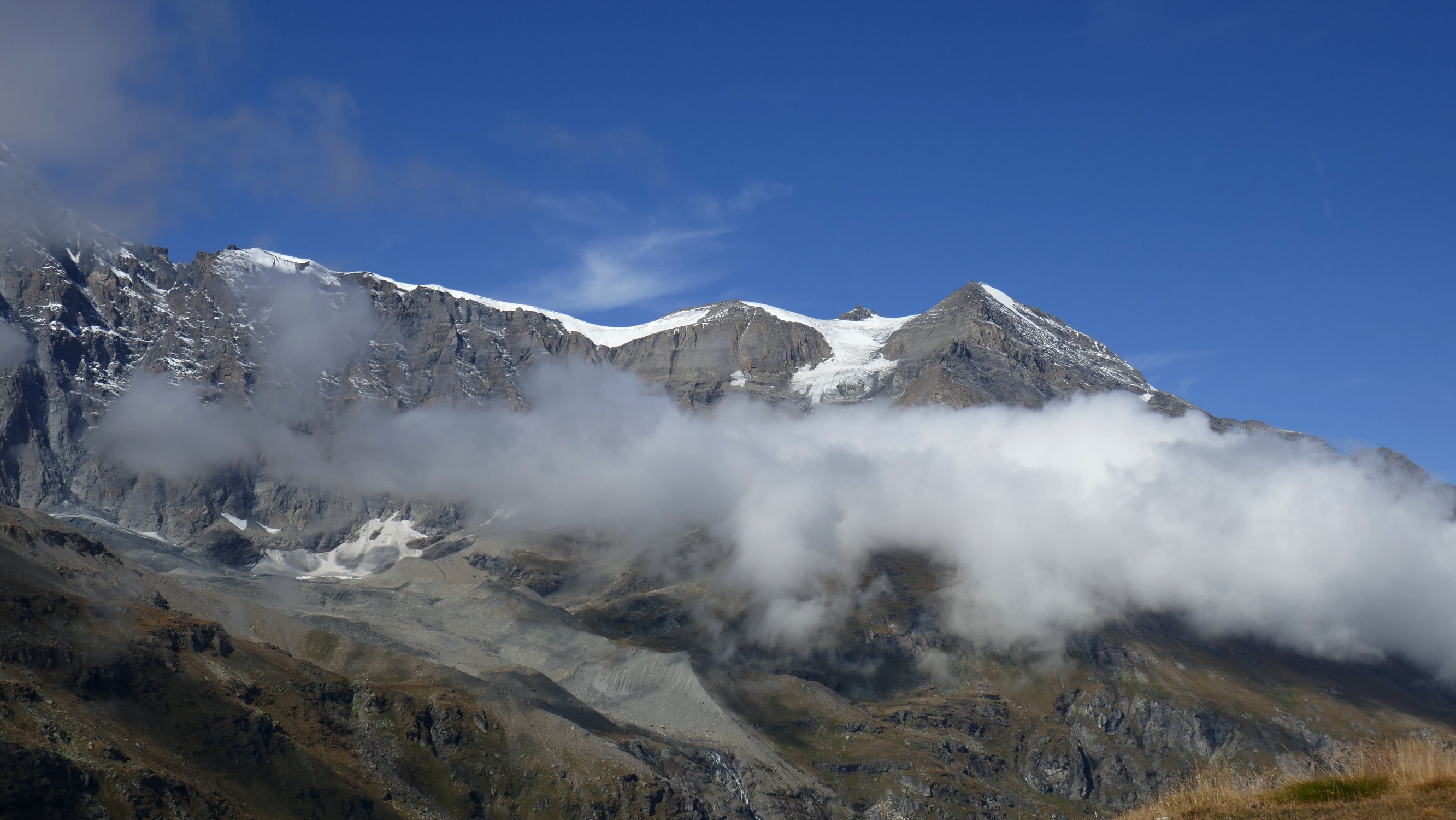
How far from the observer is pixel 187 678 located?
19950 cm

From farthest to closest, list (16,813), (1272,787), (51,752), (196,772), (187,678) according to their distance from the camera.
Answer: (187,678) → (196,772) → (51,752) → (16,813) → (1272,787)

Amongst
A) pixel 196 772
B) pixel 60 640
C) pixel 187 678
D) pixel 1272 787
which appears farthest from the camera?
pixel 187 678

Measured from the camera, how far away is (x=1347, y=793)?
101 feet

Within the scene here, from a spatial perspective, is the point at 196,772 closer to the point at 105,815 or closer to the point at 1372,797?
the point at 105,815

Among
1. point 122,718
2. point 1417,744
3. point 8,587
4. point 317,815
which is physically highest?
point 1417,744

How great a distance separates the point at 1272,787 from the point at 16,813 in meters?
144

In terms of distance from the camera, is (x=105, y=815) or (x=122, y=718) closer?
(x=105, y=815)

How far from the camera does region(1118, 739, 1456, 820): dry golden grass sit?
96.3 feet

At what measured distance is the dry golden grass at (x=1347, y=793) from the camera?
96.3 feet

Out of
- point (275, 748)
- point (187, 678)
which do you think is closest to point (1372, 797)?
point (275, 748)

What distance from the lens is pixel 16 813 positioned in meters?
135

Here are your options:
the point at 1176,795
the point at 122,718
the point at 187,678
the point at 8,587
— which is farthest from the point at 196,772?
the point at 1176,795

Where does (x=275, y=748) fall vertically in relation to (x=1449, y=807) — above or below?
below

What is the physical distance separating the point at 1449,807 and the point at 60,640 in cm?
20079
